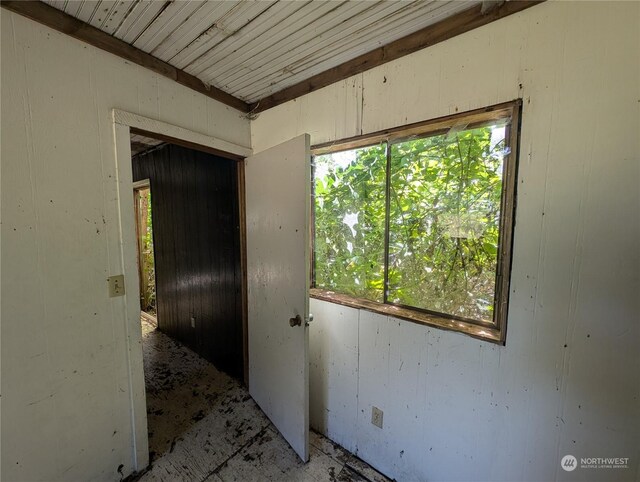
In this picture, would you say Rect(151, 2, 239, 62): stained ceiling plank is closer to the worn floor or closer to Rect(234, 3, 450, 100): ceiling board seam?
Rect(234, 3, 450, 100): ceiling board seam

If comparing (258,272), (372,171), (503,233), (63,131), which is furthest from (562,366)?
(63,131)

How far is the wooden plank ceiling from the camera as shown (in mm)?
1026

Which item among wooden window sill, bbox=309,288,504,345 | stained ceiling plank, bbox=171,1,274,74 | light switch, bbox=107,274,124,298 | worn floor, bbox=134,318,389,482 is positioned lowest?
worn floor, bbox=134,318,389,482

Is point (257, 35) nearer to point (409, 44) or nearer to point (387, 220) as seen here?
point (409, 44)

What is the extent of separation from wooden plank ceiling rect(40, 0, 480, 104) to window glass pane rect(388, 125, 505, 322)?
0.52 metres

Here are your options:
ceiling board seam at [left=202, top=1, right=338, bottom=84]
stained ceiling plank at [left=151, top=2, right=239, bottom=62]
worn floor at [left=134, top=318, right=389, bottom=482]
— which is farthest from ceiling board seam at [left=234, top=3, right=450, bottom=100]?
worn floor at [left=134, top=318, right=389, bottom=482]

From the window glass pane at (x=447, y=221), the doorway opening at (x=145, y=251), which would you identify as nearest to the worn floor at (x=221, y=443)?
the window glass pane at (x=447, y=221)

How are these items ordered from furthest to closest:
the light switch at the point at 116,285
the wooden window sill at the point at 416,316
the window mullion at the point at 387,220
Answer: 1. the window mullion at the point at 387,220
2. the light switch at the point at 116,285
3. the wooden window sill at the point at 416,316

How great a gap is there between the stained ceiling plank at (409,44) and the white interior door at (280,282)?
0.45 metres

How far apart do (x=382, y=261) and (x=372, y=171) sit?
52 centimetres

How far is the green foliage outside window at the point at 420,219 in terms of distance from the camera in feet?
3.71

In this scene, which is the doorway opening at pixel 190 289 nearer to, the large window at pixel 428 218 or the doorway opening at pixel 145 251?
the doorway opening at pixel 145 251

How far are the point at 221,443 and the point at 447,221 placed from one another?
1.88 meters

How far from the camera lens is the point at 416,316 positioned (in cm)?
129
